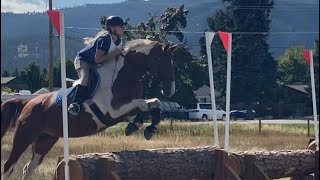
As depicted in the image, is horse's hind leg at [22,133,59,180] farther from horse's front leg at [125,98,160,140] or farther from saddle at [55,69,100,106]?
horse's front leg at [125,98,160,140]

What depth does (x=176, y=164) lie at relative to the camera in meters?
7.26

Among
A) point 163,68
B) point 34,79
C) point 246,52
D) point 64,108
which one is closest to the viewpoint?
point 64,108

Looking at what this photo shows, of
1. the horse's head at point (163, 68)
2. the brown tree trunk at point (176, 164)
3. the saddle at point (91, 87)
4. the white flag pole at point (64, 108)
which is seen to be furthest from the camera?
the horse's head at point (163, 68)

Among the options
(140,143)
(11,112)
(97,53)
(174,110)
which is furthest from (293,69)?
(97,53)

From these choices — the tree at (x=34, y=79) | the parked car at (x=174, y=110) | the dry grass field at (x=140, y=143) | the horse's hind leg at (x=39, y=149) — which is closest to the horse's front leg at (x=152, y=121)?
the horse's hind leg at (x=39, y=149)

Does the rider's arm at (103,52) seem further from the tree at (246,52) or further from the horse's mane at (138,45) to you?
the tree at (246,52)

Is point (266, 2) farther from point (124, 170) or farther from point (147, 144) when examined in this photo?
point (124, 170)

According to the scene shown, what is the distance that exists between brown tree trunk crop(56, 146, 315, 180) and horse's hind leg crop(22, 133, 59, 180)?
7.46 feet

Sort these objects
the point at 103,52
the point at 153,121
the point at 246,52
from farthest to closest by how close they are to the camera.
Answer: the point at 246,52 → the point at 153,121 → the point at 103,52

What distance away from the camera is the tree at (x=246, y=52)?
4491cm

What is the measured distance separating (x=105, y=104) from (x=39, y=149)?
1.09 m

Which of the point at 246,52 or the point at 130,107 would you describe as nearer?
the point at 130,107

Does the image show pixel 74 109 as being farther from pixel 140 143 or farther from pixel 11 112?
pixel 140 143

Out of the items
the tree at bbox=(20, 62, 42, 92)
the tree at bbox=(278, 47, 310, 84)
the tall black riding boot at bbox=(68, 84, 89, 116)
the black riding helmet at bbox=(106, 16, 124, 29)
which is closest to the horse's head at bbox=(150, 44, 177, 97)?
the black riding helmet at bbox=(106, 16, 124, 29)
